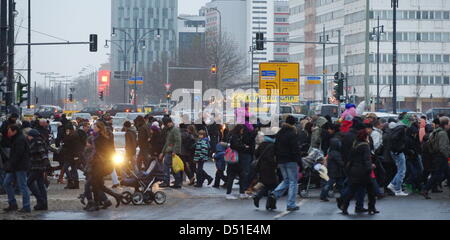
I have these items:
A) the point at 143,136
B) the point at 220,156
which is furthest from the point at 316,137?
the point at 143,136

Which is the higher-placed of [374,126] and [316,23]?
[316,23]

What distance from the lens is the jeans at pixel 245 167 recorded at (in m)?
21.2

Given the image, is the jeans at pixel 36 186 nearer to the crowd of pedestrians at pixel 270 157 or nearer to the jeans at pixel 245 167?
the crowd of pedestrians at pixel 270 157

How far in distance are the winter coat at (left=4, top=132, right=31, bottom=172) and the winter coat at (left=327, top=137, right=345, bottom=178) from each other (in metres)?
6.56

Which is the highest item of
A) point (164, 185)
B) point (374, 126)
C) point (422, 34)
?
point (422, 34)

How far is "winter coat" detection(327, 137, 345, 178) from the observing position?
20.7 meters

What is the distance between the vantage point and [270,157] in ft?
62.6

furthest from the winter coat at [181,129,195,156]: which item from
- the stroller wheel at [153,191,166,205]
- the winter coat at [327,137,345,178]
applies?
the winter coat at [327,137,345,178]

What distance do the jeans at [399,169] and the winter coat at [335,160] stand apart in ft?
5.88

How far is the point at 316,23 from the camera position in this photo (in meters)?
135

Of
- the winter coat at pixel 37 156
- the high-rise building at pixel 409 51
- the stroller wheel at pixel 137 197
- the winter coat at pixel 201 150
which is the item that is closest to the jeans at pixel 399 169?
the winter coat at pixel 201 150
